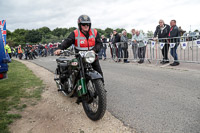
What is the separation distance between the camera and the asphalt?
298cm

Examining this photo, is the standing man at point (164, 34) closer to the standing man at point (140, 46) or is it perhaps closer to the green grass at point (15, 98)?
the standing man at point (140, 46)

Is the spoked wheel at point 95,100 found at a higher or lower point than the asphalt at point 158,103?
higher

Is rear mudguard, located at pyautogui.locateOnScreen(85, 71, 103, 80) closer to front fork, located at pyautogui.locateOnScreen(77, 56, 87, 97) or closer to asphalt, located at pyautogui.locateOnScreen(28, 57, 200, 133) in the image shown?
front fork, located at pyautogui.locateOnScreen(77, 56, 87, 97)

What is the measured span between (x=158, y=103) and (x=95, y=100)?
5.12 feet

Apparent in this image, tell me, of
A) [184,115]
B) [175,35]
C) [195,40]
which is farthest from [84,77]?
[175,35]

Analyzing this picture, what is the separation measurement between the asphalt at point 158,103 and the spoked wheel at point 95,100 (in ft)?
1.55

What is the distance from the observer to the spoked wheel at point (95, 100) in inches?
119

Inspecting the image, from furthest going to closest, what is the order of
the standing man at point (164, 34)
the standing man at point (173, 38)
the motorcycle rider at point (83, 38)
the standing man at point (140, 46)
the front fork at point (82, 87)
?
the standing man at point (140, 46), the standing man at point (164, 34), the standing man at point (173, 38), the motorcycle rider at point (83, 38), the front fork at point (82, 87)

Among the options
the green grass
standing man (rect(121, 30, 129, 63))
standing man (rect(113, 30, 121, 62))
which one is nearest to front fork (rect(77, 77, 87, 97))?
the green grass

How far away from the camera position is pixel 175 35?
8703 mm

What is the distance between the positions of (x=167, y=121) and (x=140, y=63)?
7.26 meters

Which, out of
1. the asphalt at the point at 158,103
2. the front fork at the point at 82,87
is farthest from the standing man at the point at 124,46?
the front fork at the point at 82,87

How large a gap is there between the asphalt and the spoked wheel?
1.55 feet

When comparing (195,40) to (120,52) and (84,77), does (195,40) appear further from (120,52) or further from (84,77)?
(84,77)
